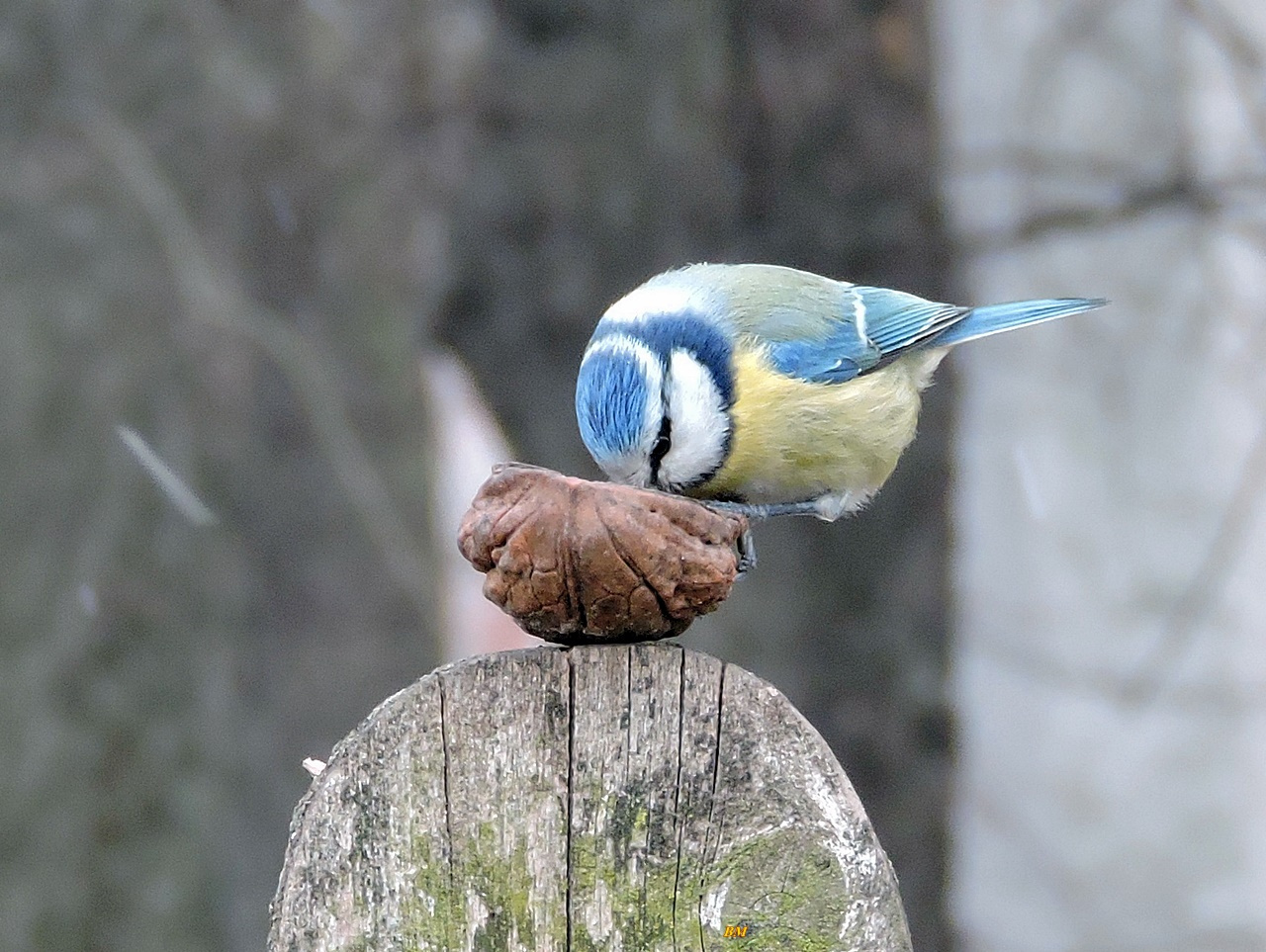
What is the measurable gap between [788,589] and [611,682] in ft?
7.41

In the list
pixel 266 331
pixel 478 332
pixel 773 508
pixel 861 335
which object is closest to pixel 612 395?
pixel 773 508

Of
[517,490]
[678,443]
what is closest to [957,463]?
[678,443]

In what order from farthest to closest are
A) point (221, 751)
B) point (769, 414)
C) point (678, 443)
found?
1. point (221, 751)
2. point (769, 414)
3. point (678, 443)

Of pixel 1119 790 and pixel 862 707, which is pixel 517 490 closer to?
pixel 862 707

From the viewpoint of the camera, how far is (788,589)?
349cm

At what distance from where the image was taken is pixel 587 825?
124cm

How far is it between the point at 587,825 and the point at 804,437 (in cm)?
139

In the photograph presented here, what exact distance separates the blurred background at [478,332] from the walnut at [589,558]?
205cm

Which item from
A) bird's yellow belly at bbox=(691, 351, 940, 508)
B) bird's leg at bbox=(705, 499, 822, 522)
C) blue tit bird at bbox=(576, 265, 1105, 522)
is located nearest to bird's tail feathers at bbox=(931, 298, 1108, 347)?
blue tit bird at bbox=(576, 265, 1105, 522)

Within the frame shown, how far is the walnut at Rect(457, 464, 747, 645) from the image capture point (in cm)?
136

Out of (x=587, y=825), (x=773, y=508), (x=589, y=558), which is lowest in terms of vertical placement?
(x=587, y=825)

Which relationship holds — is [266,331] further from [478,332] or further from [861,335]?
[861,335]

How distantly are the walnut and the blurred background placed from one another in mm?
2052

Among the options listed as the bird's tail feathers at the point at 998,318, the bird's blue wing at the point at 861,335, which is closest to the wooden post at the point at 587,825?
the bird's blue wing at the point at 861,335
